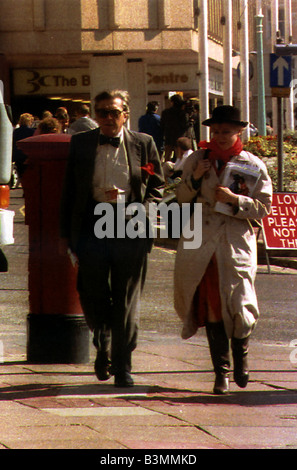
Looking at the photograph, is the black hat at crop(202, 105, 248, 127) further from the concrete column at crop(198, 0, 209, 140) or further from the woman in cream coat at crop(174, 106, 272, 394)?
A: the concrete column at crop(198, 0, 209, 140)

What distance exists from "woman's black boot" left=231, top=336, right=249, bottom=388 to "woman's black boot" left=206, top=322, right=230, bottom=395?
62 mm

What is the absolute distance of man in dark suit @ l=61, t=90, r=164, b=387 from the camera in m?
7.07

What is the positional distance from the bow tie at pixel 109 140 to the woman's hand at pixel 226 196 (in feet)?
2.24

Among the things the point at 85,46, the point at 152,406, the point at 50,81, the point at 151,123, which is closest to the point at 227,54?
the point at 85,46

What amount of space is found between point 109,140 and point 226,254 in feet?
3.27

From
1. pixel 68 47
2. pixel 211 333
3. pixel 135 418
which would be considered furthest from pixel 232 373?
pixel 68 47

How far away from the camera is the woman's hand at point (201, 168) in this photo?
6984 mm

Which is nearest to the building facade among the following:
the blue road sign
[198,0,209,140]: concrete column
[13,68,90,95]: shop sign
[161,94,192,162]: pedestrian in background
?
[13,68,90,95]: shop sign

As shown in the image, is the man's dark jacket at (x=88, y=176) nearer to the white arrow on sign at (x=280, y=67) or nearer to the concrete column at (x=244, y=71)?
the white arrow on sign at (x=280, y=67)

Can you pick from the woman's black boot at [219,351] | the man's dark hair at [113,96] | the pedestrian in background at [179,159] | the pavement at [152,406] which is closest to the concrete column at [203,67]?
the pedestrian in background at [179,159]

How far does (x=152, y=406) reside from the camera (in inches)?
254

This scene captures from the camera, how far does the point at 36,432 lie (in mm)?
5715

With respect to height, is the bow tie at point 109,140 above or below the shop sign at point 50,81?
below

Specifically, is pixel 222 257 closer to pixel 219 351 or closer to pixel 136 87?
pixel 219 351
